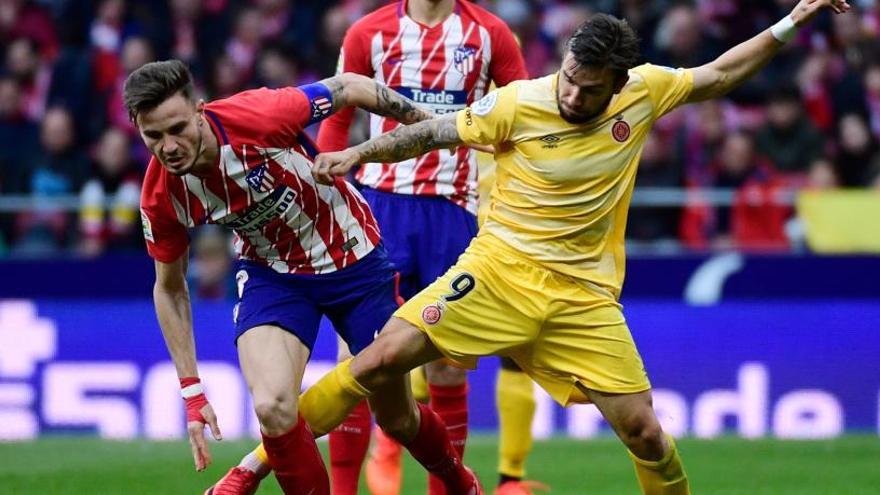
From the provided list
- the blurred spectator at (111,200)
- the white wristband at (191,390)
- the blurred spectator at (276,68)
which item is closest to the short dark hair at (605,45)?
the white wristband at (191,390)

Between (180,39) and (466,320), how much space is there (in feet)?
31.8

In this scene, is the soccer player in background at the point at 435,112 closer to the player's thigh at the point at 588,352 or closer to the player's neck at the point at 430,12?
the player's neck at the point at 430,12

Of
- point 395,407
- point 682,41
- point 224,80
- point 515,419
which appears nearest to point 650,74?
point 395,407

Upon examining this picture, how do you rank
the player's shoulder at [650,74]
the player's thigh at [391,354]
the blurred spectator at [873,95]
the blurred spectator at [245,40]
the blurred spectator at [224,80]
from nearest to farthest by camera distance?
the player's thigh at [391,354] → the player's shoulder at [650,74] → the blurred spectator at [873,95] → the blurred spectator at [224,80] → the blurred spectator at [245,40]

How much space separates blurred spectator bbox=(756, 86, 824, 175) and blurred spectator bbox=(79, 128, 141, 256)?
547 centimetres

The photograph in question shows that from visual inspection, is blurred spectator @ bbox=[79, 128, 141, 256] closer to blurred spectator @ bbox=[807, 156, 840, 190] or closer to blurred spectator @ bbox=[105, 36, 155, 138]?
blurred spectator @ bbox=[105, 36, 155, 138]

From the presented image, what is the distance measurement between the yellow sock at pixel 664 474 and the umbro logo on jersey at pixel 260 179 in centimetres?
186

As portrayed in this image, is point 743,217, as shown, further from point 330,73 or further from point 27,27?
point 27,27

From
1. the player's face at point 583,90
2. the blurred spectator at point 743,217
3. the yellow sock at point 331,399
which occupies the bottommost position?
the yellow sock at point 331,399

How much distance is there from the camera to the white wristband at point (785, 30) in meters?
6.89

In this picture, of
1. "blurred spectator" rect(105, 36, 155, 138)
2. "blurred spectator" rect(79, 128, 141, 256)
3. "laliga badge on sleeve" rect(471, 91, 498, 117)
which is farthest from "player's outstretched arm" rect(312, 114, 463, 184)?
"blurred spectator" rect(105, 36, 155, 138)

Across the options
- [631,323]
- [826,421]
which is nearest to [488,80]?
[631,323]

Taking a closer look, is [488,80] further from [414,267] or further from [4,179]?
[4,179]

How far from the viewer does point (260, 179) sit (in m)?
6.73
